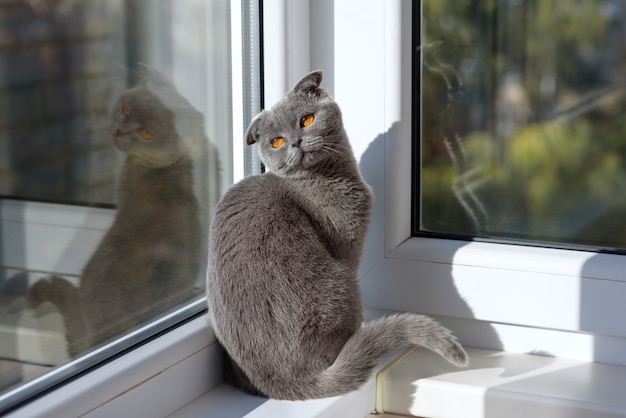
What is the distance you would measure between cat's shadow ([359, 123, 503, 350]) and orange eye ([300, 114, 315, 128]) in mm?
166

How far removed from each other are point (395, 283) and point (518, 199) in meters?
0.21

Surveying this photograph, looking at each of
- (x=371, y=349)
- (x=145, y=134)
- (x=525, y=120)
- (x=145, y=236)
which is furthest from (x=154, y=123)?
(x=525, y=120)

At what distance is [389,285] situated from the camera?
1075 mm

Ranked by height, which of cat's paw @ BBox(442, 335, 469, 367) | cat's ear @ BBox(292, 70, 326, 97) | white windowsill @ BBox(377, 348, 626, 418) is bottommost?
white windowsill @ BBox(377, 348, 626, 418)

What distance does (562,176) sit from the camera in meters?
1.00

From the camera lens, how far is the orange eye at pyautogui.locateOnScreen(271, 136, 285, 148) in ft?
2.94

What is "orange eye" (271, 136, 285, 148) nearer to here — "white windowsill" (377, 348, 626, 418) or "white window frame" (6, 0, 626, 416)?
"white window frame" (6, 0, 626, 416)

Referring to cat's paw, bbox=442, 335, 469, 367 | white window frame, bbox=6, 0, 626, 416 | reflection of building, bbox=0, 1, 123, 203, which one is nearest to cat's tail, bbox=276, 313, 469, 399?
cat's paw, bbox=442, 335, 469, 367

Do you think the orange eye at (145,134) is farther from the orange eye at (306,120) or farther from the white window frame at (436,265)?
the white window frame at (436,265)

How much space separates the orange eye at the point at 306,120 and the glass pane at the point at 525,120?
220 mm

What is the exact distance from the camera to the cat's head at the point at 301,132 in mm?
888

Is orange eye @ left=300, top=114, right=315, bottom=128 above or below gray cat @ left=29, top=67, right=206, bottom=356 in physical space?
above

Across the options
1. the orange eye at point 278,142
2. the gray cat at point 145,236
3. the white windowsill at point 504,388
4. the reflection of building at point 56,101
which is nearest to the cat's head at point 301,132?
the orange eye at point 278,142

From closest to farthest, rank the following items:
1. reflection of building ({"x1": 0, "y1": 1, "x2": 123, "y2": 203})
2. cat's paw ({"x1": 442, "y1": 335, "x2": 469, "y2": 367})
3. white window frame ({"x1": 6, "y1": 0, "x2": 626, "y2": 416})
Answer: reflection of building ({"x1": 0, "y1": 1, "x2": 123, "y2": 203}) < cat's paw ({"x1": 442, "y1": 335, "x2": 469, "y2": 367}) < white window frame ({"x1": 6, "y1": 0, "x2": 626, "y2": 416})
